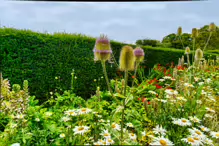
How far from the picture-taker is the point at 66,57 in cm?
534

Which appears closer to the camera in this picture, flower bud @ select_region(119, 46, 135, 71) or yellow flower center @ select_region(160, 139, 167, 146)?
flower bud @ select_region(119, 46, 135, 71)

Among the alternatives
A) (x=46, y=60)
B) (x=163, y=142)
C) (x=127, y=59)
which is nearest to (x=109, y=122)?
(x=163, y=142)

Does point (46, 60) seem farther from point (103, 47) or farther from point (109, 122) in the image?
point (103, 47)

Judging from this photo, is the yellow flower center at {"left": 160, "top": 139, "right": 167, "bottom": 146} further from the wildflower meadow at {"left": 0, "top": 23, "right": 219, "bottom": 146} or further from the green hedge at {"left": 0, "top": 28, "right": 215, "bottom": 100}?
the green hedge at {"left": 0, "top": 28, "right": 215, "bottom": 100}

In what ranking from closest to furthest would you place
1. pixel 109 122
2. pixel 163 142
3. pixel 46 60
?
pixel 163 142
pixel 109 122
pixel 46 60

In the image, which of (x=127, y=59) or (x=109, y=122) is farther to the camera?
(x=109, y=122)

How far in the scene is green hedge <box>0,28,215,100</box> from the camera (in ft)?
15.4

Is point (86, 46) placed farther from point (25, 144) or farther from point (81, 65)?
point (25, 144)

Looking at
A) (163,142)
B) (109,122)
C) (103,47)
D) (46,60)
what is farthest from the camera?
(46,60)

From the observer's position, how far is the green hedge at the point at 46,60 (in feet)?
15.4

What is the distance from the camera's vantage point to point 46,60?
5055 millimetres

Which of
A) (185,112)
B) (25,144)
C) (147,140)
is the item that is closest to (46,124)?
(25,144)

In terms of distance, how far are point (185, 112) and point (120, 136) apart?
1.02 meters

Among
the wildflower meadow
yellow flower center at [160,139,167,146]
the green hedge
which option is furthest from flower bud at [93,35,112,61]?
the green hedge
